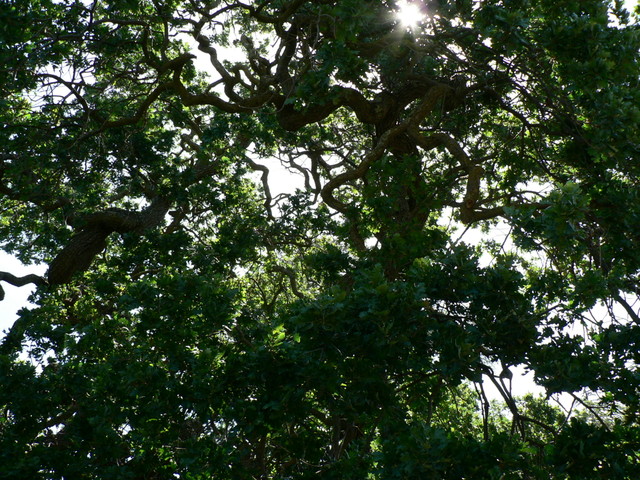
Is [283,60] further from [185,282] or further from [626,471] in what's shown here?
[626,471]

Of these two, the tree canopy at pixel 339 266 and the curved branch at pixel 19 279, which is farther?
the curved branch at pixel 19 279

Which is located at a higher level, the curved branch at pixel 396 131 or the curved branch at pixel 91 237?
the curved branch at pixel 91 237

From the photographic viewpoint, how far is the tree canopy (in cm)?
393

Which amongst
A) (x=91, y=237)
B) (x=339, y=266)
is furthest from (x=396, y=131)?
(x=91, y=237)

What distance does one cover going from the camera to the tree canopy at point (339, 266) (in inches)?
155

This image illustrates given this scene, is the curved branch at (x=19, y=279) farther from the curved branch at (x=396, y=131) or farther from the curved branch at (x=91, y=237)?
the curved branch at (x=396, y=131)

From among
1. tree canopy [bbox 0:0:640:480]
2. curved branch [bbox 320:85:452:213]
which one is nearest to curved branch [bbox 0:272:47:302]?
tree canopy [bbox 0:0:640:480]

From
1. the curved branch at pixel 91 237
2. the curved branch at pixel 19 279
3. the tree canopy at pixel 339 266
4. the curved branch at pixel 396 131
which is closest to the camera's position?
the tree canopy at pixel 339 266

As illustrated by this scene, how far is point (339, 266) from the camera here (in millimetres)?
5668

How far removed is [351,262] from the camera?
5723mm

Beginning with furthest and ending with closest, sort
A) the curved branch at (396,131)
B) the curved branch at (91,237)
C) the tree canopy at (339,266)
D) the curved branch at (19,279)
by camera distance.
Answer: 1. the curved branch at (19,279)
2. the curved branch at (91,237)
3. the curved branch at (396,131)
4. the tree canopy at (339,266)

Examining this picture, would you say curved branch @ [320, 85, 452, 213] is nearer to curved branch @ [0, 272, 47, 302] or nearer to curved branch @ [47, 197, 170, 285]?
curved branch @ [47, 197, 170, 285]

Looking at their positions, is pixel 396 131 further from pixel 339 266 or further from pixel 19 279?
pixel 19 279

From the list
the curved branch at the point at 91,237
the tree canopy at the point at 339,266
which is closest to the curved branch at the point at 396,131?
the tree canopy at the point at 339,266
